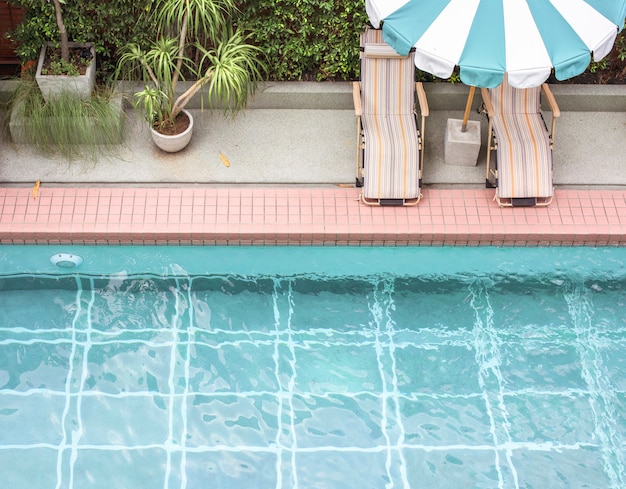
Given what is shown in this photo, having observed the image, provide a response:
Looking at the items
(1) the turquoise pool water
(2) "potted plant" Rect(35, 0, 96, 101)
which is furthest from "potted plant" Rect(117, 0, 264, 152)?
(1) the turquoise pool water

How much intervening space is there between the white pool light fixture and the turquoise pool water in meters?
0.06

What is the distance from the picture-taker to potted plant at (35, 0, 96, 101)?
7629 mm

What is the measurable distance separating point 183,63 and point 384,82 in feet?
6.82

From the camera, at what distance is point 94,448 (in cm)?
611

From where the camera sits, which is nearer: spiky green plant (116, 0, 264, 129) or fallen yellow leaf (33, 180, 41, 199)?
spiky green plant (116, 0, 264, 129)

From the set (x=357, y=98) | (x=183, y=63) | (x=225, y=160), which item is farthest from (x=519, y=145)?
(x=183, y=63)

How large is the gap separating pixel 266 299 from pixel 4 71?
400 cm

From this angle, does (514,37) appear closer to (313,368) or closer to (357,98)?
(357,98)

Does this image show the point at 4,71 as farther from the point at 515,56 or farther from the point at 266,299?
the point at 515,56

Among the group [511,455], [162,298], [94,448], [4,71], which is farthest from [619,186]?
[4,71]

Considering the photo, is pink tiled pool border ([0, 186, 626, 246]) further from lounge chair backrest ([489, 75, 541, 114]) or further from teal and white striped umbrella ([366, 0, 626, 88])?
teal and white striped umbrella ([366, 0, 626, 88])

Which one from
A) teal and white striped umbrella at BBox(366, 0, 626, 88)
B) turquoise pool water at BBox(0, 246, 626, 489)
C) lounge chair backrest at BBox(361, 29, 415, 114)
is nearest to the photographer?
turquoise pool water at BBox(0, 246, 626, 489)

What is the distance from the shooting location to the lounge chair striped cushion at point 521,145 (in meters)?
7.39

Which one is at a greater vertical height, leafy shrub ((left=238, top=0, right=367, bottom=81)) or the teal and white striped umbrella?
leafy shrub ((left=238, top=0, right=367, bottom=81))
